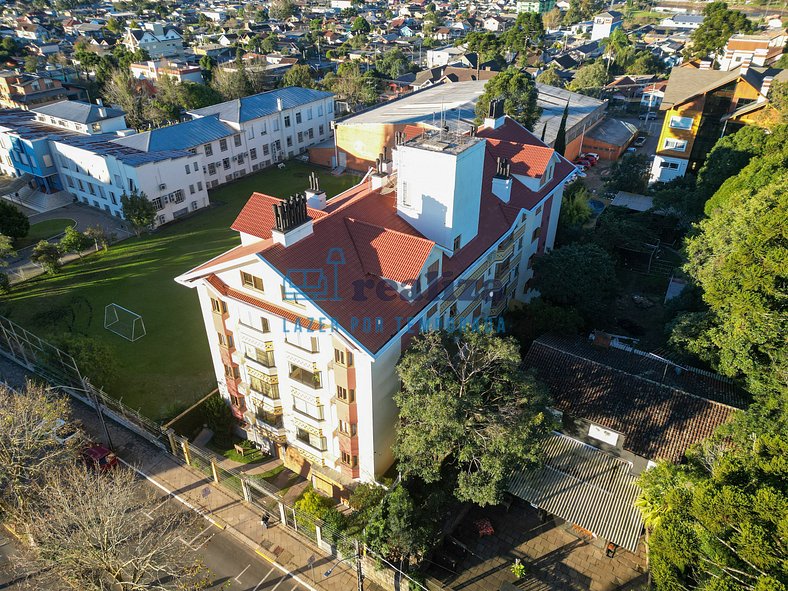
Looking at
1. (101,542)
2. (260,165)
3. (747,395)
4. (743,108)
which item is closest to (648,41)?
(743,108)

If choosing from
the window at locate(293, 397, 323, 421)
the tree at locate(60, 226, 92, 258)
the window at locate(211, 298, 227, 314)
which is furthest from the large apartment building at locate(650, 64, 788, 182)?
the tree at locate(60, 226, 92, 258)

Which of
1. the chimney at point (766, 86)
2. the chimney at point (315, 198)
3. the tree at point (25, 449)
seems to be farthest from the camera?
the chimney at point (766, 86)

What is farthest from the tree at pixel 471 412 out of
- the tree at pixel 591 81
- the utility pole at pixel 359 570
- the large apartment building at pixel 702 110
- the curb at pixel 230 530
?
the tree at pixel 591 81

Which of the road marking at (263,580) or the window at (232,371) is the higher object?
the window at (232,371)

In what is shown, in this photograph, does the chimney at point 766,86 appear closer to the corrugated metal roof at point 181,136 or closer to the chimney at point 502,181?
the chimney at point 502,181

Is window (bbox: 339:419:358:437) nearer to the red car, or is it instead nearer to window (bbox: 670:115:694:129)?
the red car
